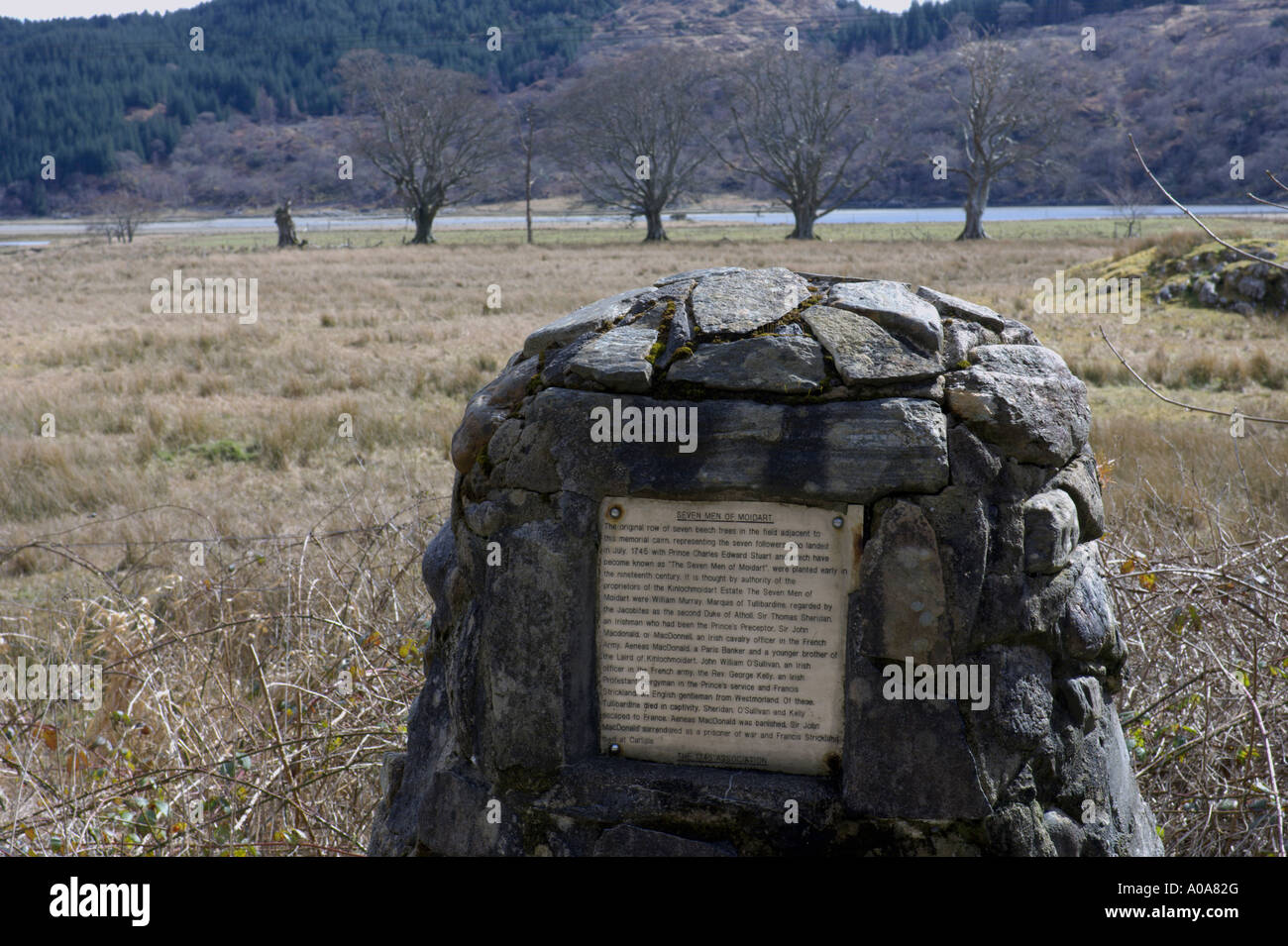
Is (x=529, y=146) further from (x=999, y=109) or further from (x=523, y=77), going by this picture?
(x=523, y=77)

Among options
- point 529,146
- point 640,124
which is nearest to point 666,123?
point 640,124

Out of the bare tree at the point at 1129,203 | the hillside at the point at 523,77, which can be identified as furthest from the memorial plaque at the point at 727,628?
the hillside at the point at 523,77

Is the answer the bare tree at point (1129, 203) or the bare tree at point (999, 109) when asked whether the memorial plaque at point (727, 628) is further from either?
the bare tree at point (999, 109)

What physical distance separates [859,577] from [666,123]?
2109 inches

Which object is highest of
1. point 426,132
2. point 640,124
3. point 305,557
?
point 640,124

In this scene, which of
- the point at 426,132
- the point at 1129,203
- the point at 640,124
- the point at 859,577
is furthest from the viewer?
the point at 426,132

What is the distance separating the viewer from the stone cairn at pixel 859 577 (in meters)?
2.79

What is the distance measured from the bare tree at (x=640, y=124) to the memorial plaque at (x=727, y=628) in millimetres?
49411

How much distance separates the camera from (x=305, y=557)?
6.02 m

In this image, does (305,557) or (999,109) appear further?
(999,109)

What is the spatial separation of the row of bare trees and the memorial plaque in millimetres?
46758

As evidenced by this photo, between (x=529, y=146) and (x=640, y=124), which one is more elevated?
(x=640, y=124)

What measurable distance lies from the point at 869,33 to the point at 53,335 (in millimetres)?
127155

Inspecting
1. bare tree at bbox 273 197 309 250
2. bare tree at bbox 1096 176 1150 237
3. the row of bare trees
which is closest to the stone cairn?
bare tree at bbox 1096 176 1150 237
